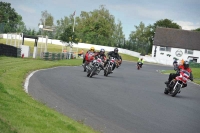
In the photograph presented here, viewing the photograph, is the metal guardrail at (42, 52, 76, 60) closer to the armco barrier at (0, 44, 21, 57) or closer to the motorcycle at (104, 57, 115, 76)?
the armco barrier at (0, 44, 21, 57)

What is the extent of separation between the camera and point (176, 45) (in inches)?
4478

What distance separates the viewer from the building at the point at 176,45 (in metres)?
113

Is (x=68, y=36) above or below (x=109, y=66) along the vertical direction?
above

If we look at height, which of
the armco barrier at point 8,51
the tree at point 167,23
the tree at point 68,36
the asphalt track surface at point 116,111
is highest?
the tree at point 167,23

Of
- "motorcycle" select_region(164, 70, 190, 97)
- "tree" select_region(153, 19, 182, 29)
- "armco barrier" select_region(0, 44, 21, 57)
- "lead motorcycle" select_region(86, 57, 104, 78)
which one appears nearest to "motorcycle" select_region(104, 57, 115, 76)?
"lead motorcycle" select_region(86, 57, 104, 78)

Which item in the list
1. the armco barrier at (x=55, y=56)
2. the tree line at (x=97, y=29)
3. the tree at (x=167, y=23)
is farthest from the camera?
the tree at (x=167, y=23)

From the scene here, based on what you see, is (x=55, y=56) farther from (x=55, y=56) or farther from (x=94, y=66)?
(x=94, y=66)

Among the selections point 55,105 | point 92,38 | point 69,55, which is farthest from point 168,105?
point 92,38

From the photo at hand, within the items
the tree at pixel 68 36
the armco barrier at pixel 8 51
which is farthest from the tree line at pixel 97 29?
the armco barrier at pixel 8 51

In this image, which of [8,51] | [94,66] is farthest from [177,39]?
[94,66]

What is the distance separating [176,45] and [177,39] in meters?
1.92

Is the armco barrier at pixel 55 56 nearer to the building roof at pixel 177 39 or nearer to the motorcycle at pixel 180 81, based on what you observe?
the motorcycle at pixel 180 81

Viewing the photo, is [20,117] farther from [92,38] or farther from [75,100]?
[92,38]

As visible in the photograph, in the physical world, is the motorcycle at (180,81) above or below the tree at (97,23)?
below
